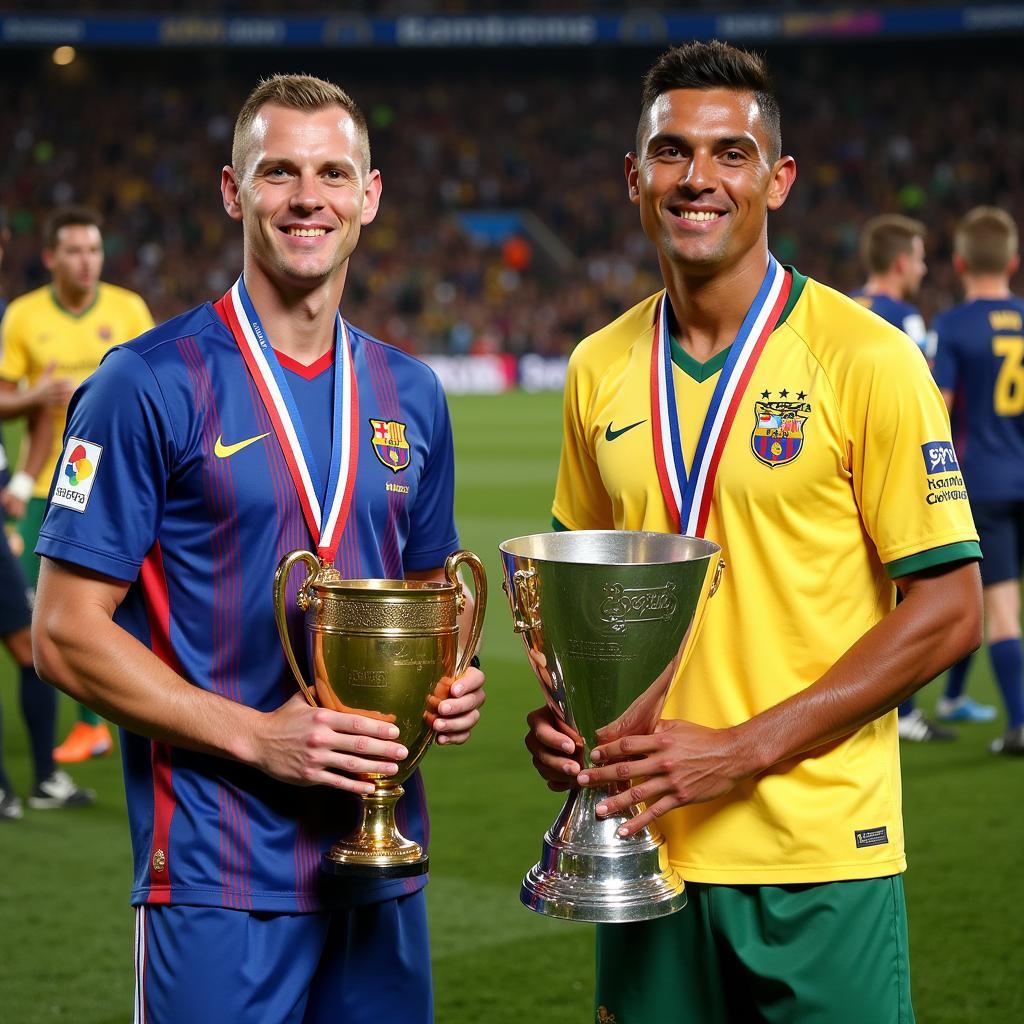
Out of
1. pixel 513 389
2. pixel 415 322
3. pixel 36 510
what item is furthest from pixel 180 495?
pixel 415 322

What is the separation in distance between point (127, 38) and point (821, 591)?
36416 millimetres

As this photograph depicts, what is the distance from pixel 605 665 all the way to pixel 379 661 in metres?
0.36

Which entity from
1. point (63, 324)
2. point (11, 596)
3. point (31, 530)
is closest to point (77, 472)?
point (11, 596)

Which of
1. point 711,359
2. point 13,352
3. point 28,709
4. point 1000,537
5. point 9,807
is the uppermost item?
point 13,352

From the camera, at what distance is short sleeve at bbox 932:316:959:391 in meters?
7.10

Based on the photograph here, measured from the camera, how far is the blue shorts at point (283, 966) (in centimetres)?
249

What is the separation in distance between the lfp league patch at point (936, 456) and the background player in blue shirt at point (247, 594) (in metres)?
0.84

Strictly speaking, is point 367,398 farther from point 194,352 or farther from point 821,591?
point 821,591

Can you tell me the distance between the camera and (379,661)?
2.41 metres

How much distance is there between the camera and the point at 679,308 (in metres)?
2.78

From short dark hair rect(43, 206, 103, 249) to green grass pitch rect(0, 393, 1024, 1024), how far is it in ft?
7.52

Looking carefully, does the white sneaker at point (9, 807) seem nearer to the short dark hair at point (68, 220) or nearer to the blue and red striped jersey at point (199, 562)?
the short dark hair at point (68, 220)

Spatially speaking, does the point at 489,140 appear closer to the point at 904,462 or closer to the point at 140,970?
the point at 904,462

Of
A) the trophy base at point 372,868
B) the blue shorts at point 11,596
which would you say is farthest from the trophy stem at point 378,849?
the blue shorts at point 11,596
